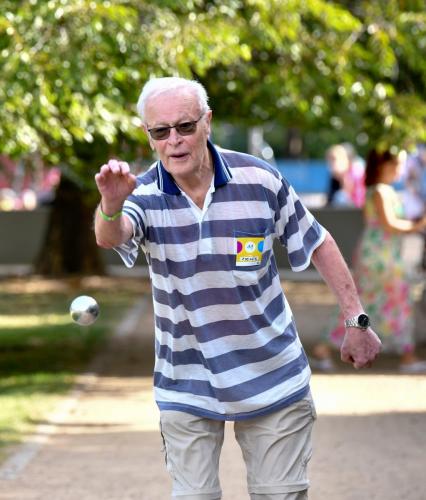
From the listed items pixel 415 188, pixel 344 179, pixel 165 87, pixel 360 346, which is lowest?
pixel 344 179

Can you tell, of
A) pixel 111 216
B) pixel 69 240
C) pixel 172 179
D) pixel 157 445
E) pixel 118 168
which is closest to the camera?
pixel 118 168

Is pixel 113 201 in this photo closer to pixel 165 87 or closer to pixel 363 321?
→ pixel 165 87

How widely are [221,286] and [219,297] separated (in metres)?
0.04

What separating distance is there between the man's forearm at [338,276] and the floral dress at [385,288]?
21.4 ft

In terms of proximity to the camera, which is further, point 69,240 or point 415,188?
point 69,240

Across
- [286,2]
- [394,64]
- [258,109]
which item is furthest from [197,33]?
[258,109]

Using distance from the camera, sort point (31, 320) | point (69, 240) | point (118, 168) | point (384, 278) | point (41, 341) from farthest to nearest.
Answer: point (69, 240) → point (31, 320) → point (41, 341) → point (384, 278) → point (118, 168)

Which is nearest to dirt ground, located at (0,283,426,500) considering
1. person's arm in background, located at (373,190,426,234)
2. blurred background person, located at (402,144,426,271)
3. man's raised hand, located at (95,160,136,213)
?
person's arm in background, located at (373,190,426,234)

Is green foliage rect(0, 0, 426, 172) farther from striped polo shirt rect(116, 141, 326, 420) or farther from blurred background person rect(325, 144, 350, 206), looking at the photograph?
blurred background person rect(325, 144, 350, 206)

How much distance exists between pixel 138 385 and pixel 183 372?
249 inches

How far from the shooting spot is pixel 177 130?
427 centimetres

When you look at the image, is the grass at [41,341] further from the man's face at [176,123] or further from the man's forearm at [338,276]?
Answer: the man's face at [176,123]

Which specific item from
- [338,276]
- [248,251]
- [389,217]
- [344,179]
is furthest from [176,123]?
[344,179]

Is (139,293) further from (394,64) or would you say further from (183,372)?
(183,372)
